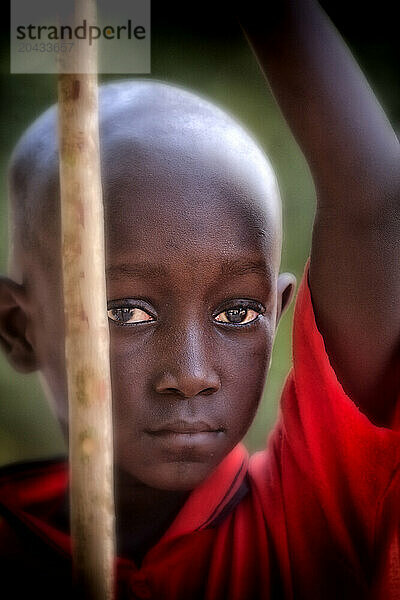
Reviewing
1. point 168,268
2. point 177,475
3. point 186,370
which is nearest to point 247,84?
point 168,268

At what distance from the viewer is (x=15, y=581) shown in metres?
1.22

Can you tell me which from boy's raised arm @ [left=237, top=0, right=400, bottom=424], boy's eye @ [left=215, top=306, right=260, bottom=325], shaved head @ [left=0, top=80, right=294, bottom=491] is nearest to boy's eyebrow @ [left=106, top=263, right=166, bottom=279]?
shaved head @ [left=0, top=80, right=294, bottom=491]

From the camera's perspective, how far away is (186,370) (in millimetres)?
1077

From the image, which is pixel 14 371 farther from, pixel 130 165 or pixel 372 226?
pixel 372 226

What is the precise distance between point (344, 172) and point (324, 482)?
0.43 m

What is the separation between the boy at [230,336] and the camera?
39.4 inches

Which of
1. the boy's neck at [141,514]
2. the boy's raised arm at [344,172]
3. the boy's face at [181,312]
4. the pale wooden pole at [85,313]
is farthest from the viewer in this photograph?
the boy's neck at [141,514]

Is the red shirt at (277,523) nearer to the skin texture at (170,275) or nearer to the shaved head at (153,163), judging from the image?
the skin texture at (170,275)

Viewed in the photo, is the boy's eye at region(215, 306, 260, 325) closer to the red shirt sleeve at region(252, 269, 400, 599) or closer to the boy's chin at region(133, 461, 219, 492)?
the red shirt sleeve at region(252, 269, 400, 599)

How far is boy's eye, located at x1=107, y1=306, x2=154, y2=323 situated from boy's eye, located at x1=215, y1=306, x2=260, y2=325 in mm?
97

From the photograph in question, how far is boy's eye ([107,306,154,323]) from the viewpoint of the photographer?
109cm

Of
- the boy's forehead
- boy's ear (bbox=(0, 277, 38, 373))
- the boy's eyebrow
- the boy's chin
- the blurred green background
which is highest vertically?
the blurred green background

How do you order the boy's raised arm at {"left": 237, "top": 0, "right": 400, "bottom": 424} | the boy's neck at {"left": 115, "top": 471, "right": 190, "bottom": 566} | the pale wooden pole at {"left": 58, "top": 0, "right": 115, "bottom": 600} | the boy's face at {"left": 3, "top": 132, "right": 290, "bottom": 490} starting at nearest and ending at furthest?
the pale wooden pole at {"left": 58, "top": 0, "right": 115, "bottom": 600} → the boy's raised arm at {"left": 237, "top": 0, "right": 400, "bottom": 424} → the boy's face at {"left": 3, "top": 132, "right": 290, "bottom": 490} → the boy's neck at {"left": 115, "top": 471, "right": 190, "bottom": 566}
